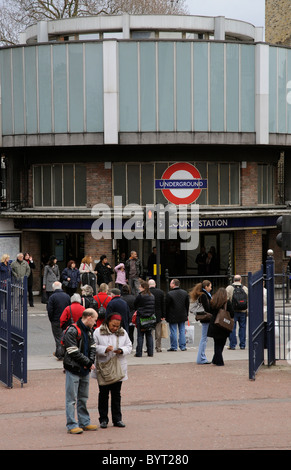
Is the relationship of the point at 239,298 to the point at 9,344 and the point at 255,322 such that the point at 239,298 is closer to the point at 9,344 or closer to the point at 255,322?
the point at 255,322

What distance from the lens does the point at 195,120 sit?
29.5 m

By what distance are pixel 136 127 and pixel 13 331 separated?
54.8 ft

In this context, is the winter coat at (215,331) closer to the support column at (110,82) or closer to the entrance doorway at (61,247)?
the support column at (110,82)

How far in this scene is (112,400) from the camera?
34.2 ft

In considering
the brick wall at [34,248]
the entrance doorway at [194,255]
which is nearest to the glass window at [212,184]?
the entrance doorway at [194,255]

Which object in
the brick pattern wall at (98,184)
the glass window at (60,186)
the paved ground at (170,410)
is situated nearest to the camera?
the paved ground at (170,410)

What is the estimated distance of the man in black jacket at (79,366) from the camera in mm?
10117

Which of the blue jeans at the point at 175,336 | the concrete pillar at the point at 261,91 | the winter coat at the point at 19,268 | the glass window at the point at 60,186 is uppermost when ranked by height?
the concrete pillar at the point at 261,91

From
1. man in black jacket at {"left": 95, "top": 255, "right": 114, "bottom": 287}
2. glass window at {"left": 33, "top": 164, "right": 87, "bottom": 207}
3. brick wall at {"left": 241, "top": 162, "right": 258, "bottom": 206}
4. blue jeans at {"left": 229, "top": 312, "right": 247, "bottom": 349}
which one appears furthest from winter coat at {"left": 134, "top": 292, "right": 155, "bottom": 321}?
brick wall at {"left": 241, "top": 162, "right": 258, "bottom": 206}

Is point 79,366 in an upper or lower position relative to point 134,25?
lower

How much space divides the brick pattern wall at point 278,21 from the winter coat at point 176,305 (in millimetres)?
30345

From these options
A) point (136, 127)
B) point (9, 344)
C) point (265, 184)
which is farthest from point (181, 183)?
point (9, 344)

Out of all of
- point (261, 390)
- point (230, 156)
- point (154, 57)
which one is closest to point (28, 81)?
point (154, 57)

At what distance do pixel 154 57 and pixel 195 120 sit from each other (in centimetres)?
282
